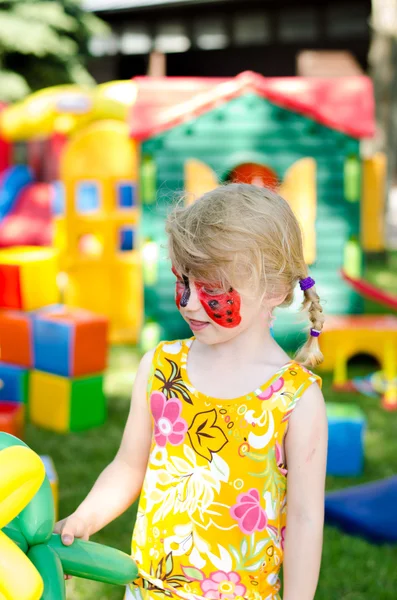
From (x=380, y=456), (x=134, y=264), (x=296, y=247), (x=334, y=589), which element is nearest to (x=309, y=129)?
(x=134, y=264)

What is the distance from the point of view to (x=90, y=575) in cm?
131

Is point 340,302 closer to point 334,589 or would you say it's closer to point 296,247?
point 334,589

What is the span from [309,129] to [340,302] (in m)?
1.33

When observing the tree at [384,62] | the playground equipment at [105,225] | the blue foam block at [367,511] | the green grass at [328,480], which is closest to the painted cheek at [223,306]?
the green grass at [328,480]

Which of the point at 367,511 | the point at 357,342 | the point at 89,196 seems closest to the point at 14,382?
the point at 367,511

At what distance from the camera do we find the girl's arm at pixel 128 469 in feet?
4.96

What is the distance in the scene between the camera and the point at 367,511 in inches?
124

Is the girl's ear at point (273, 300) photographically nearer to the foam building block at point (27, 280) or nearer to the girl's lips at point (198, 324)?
the girl's lips at point (198, 324)

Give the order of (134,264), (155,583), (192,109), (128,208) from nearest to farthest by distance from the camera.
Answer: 1. (155,583)
2. (192,109)
3. (134,264)
4. (128,208)

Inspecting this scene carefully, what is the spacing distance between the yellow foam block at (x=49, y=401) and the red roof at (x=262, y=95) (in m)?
2.31

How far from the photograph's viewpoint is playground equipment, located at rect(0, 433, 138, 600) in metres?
1.12

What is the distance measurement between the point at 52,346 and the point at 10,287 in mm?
444

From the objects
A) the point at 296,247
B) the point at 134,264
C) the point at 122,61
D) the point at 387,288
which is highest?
the point at 122,61

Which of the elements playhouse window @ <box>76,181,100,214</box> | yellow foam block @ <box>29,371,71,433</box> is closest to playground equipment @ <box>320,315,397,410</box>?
yellow foam block @ <box>29,371,71,433</box>
